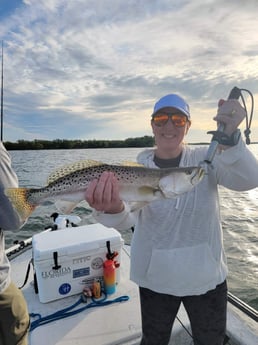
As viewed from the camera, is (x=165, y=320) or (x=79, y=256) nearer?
(x=165, y=320)

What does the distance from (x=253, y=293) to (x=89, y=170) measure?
676 centimetres

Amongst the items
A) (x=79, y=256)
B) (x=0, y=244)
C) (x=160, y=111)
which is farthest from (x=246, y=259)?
(x=0, y=244)

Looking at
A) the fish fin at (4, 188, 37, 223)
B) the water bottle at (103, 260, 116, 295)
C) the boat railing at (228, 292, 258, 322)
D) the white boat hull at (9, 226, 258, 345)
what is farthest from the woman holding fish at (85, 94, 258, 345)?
the water bottle at (103, 260, 116, 295)

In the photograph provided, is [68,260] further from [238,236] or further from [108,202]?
[238,236]

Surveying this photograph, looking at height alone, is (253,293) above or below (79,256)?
below

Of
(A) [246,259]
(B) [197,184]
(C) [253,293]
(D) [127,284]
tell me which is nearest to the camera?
(B) [197,184]

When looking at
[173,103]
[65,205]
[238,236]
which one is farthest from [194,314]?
[238,236]

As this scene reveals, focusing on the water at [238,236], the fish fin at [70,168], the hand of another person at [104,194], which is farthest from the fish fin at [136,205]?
the water at [238,236]

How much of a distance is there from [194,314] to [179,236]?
2.55 feet

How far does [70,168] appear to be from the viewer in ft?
9.48

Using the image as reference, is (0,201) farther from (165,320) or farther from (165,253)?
(165,320)

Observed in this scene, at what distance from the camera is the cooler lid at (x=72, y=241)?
172 inches

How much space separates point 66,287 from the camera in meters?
4.56

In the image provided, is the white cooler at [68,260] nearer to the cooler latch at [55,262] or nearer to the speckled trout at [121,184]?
the cooler latch at [55,262]
